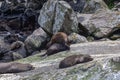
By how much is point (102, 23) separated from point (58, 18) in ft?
7.92

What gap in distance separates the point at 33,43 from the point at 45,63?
7.03m

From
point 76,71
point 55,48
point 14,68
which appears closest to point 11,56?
point 55,48

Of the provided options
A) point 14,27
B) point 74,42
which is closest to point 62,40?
point 74,42

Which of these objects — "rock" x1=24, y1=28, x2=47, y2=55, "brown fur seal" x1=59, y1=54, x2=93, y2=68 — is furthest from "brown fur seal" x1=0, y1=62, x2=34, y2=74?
"rock" x1=24, y1=28, x2=47, y2=55

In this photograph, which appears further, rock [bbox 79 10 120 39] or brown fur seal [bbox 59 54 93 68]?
rock [bbox 79 10 120 39]

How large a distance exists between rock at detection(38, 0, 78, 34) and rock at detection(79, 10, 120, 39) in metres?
0.80

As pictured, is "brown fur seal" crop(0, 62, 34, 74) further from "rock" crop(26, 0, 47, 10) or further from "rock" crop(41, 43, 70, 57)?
"rock" crop(26, 0, 47, 10)

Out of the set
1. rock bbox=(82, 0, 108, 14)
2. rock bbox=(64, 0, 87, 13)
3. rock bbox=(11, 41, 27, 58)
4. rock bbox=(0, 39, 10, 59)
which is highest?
rock bbox=(82, 0, 108, 14)

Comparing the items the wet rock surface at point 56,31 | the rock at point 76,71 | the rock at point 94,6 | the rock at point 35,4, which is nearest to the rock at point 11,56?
the wet rock surface at point 56,31

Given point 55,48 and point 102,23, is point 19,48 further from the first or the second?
point 55,48

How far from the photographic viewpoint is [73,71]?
12.6 metres

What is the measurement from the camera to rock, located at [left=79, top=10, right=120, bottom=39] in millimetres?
22578

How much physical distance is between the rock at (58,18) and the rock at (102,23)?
0.80 metres

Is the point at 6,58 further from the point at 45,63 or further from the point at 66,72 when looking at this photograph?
the point at 66,72
